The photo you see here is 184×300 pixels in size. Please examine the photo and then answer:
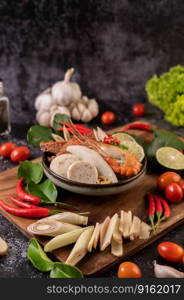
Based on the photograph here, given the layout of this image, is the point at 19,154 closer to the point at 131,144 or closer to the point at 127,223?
the point at 131,144

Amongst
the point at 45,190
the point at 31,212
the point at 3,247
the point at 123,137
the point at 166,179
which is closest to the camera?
the point at 3,247

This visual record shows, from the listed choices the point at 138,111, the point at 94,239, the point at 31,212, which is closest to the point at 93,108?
the point at 138,111

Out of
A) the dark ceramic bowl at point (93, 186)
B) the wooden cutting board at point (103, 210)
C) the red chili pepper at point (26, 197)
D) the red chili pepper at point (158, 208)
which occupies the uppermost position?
the dark ceramic bowl at point (93, 186)

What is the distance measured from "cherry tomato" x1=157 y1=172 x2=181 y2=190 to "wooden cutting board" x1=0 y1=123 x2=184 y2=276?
9cm

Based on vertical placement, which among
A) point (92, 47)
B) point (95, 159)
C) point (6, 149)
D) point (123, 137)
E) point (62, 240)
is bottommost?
point (6, 149)

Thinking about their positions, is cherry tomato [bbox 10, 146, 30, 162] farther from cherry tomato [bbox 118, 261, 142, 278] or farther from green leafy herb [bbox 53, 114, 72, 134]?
cherry tomato [bbox 118, 261, 142, 278]

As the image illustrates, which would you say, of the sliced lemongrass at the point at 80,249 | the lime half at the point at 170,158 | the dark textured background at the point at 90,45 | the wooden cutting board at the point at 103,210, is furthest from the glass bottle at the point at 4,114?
the sliced lemongrass at the point at 80,249

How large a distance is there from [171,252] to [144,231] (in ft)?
0.88

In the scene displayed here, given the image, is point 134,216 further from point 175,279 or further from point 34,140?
point 34,140

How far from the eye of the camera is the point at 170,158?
356cm

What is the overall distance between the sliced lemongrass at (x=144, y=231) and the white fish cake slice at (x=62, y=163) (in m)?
0.63

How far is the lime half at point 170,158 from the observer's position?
139 inches

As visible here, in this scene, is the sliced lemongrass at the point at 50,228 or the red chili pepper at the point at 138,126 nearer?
the sliced lemongrass at the point at 50,228

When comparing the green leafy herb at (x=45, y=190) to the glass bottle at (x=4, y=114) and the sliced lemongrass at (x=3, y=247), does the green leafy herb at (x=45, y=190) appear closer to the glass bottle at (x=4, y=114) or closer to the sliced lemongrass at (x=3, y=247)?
the sliced lemongrass at (x=3, y=247)
